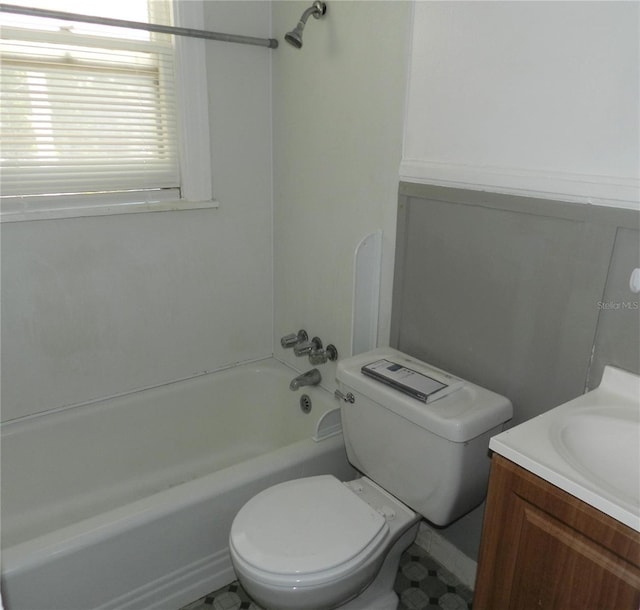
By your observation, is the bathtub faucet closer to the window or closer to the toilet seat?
the toilet seat

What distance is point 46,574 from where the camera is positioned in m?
1.36

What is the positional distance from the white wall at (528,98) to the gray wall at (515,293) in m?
0.06

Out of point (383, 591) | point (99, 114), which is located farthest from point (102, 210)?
point (383, 591)

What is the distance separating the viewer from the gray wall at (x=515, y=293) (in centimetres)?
120

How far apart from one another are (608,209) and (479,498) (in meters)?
0.83

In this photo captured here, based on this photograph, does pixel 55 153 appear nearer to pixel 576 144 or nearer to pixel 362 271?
pixel 362 271

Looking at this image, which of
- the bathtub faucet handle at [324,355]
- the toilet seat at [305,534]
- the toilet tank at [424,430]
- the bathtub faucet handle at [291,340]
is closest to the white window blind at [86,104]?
the bathtub faucet handle at [291,340]

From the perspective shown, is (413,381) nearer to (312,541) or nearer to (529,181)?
(312,541)

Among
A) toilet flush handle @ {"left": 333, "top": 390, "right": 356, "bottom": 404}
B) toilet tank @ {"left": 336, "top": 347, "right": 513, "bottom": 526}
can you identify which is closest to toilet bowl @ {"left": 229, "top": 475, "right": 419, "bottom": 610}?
toilet tank @ {"left": 336, "top": 347, "right": 513, "bottom": 526}

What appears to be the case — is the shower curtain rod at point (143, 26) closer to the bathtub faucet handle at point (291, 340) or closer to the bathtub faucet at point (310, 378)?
the bathtub faucet handle at point (291, 340)

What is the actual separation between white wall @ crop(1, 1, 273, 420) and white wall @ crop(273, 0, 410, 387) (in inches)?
4.6

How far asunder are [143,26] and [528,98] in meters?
1.29

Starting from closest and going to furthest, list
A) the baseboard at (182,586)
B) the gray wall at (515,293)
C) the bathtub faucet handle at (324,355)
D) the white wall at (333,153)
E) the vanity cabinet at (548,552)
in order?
1. the vanity cabinet at (548,552)
2. the gray wall at (515,293)
3. the baseboard at (182,586)
4. the white wall at (333,153)
5. the bathtub faucet handle at (324,355)

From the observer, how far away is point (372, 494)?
1563 millimetres
